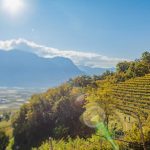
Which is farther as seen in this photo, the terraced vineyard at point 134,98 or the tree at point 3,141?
the tree at point 3,141

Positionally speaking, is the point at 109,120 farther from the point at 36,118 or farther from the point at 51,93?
the point at 51,93

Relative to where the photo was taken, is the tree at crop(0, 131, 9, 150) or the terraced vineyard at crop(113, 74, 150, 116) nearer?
the terraced vineyard at crop(113, 74, 150, 116)

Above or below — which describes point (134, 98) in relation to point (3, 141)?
above

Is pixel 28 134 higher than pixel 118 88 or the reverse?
the reverse

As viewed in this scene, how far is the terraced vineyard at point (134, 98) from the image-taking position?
152 feet

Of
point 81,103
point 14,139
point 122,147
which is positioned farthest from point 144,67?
point 122,147

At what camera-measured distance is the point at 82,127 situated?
229 feet

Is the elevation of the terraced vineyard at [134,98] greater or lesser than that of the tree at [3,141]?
greater

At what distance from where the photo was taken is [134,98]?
5241 cm

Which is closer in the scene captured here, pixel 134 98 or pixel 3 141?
pixel 134 98

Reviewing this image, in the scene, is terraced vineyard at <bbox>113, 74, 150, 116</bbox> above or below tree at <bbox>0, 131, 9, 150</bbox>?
above

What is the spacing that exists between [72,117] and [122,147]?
55819 millimetres

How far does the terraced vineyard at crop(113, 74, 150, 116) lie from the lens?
4647 cm

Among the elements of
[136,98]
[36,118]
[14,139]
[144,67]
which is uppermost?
[144,67]
